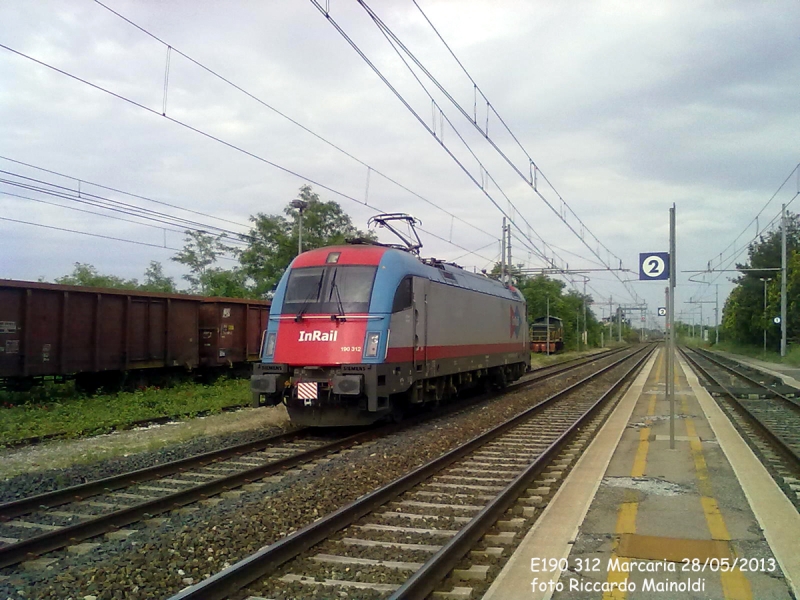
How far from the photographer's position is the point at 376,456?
9.55 meters

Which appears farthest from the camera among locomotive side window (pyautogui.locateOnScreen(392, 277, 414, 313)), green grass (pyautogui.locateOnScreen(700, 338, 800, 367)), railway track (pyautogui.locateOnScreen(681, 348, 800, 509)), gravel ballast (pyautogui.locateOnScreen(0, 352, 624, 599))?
green grass (pyautogui.locateOnScreen(700, 338, 800, 367))

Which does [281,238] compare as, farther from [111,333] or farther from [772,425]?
[772,425]

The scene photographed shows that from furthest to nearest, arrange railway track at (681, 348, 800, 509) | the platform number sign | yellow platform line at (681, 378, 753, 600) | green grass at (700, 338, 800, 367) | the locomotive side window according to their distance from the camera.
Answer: green grass at (700, 338, 800, 367), the locomotive side window, the platform number sign, railway track at (681, 348, 800, 509), yellow platform line at (681, 378, 753, 600)

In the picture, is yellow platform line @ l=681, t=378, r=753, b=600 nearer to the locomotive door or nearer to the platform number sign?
the platform number sign

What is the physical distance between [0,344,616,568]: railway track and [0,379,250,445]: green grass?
373 centimetres

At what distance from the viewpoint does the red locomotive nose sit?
11180 millimetres

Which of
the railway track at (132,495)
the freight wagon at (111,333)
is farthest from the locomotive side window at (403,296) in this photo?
the freight wagon at (111,333)

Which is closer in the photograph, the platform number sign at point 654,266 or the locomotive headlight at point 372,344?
the platform number sign at point 654,266

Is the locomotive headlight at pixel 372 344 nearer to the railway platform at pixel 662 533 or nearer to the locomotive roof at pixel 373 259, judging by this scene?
the locomotive roof at pixel 373 259

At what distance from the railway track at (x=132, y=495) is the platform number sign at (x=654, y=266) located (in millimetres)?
5272

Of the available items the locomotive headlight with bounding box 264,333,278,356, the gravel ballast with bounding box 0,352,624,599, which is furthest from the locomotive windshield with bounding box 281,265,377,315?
the gravel ballast with bounding box 0,352,624,599

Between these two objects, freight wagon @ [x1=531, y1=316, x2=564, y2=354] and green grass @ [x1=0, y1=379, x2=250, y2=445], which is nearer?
green grass @ [x1=0, y1=379, x2=250, y2=445]

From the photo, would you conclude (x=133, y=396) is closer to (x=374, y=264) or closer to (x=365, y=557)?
(x=374, y=264)

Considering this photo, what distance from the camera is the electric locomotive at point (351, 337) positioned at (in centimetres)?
1112
